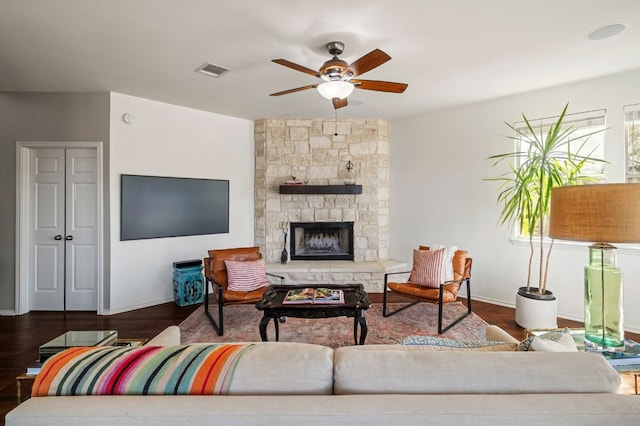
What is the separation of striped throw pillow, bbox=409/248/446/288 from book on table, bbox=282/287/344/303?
107 cm

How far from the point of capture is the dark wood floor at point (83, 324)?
2.86 meters

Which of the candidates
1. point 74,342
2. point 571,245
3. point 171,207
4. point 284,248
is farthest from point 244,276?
point 571,245

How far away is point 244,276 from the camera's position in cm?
350

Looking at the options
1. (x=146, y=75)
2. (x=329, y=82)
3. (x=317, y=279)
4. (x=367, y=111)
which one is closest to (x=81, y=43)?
(x=146, y=75)

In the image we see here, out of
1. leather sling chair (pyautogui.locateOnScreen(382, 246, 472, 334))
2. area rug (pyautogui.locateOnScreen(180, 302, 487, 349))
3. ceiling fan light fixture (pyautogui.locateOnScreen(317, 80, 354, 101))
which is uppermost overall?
ceiling fan light fixture (pyautogui.locateOnScreen(317, 80, 354, 101))

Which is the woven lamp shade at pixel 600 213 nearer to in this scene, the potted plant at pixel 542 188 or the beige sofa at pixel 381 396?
the beige sofa at pixel 381 396

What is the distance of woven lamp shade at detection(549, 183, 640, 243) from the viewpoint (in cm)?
147

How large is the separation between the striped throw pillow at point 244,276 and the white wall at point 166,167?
131 centimetres

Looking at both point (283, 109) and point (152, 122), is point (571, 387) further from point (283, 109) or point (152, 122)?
point (152, 122)

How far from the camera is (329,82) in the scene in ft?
8.39

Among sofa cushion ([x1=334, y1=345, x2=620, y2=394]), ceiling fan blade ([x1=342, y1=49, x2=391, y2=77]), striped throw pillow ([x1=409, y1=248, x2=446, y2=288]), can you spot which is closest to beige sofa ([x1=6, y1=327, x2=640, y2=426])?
sofa cushion ([x1=334, y1=345, x2=620, y2=394])

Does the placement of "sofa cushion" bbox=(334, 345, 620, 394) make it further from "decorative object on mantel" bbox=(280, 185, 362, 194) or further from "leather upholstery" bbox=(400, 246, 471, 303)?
"decorative object on mantel" bbox=(280, 185, 362, 194)

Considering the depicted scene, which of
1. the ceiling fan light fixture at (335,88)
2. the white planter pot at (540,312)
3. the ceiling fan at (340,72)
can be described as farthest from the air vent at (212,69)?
the white planter pot at (540,312)

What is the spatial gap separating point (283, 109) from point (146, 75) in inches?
69.3
